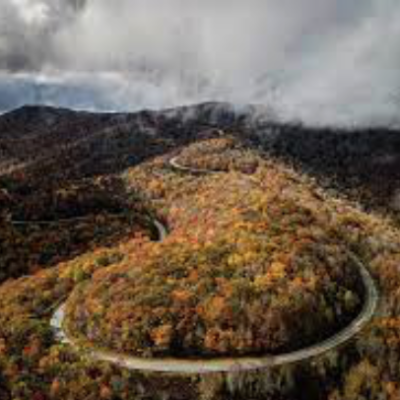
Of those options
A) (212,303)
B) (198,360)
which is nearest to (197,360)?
(198,360)

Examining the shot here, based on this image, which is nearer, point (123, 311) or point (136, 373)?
point (136, 373)

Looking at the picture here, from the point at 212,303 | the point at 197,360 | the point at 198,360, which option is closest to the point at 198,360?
the point at 198,360

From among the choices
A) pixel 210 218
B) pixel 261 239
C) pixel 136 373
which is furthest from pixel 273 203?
pixel 136 373

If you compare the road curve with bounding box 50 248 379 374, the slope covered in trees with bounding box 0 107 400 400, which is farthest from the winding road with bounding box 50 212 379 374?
the slope covered in trees with bounding box 0 107 400 400

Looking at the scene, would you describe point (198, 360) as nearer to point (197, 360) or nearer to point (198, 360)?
point (198, 360)

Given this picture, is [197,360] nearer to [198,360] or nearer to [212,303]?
[198,360]

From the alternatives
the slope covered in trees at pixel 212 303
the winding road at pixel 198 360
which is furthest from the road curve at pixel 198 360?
the slope covered in trees at pixel 212 303

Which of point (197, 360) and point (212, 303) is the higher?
point (212, 303)

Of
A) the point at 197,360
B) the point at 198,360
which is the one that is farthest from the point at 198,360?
the point at 197,360

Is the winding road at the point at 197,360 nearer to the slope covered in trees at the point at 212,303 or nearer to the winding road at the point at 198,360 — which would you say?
the winding road at the point at 198,360

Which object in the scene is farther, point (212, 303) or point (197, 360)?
point (212, 303)

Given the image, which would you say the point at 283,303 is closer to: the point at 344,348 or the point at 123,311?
the point at 344,348
